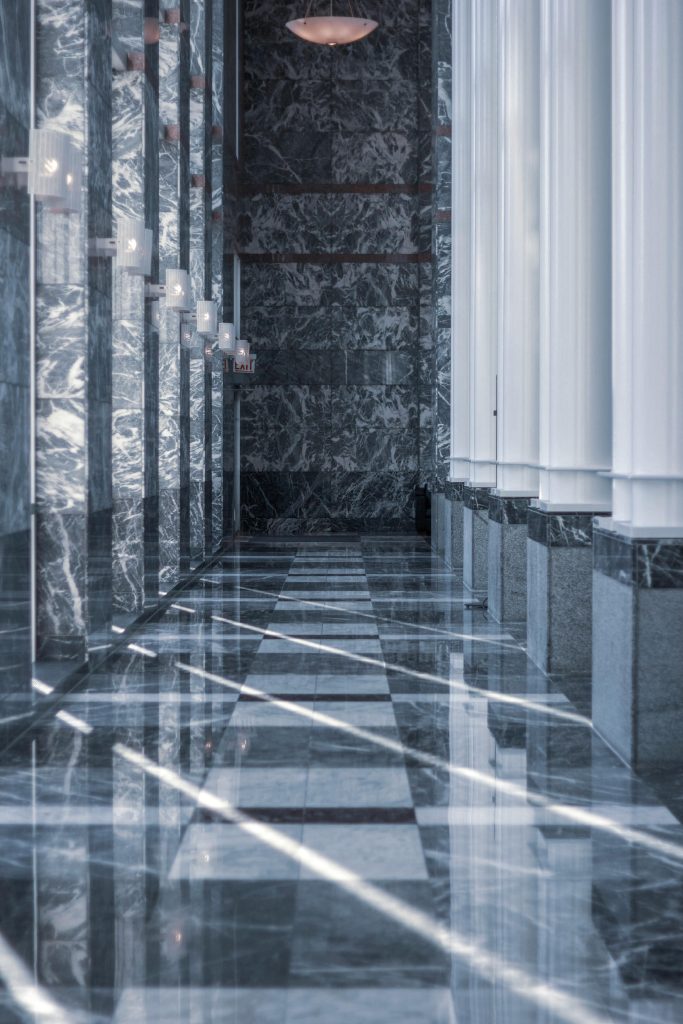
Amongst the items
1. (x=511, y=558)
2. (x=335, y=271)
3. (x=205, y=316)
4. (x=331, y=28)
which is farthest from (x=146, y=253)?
(x=335, y=271)

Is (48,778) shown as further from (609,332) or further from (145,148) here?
(145,148)

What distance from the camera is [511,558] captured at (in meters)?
9.64

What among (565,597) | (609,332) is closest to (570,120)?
(609,332)

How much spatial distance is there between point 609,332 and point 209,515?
933 centimetres

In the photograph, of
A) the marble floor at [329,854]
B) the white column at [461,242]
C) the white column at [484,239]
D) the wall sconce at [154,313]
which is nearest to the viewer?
the marble floor at [329,854]

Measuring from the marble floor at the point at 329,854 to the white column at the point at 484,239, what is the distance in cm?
545

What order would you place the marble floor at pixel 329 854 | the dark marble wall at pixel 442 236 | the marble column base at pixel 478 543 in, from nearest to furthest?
the marble floor at pixel 329 854, the marble column base at pixel 478 543, the dark marble wall at pixel 442 236

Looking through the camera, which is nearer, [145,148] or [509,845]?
[509,845]

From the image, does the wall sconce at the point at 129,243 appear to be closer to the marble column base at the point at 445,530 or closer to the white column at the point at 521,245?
the white column at the point at 521,245

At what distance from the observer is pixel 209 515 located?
16.2m

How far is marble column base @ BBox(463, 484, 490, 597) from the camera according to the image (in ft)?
38.9

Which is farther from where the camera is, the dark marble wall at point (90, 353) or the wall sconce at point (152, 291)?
the wall sconce at point (152, 291)

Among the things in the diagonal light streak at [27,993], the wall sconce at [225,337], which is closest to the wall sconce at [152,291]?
the wall sconce at [225,337]

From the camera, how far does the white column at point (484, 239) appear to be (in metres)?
12.4
